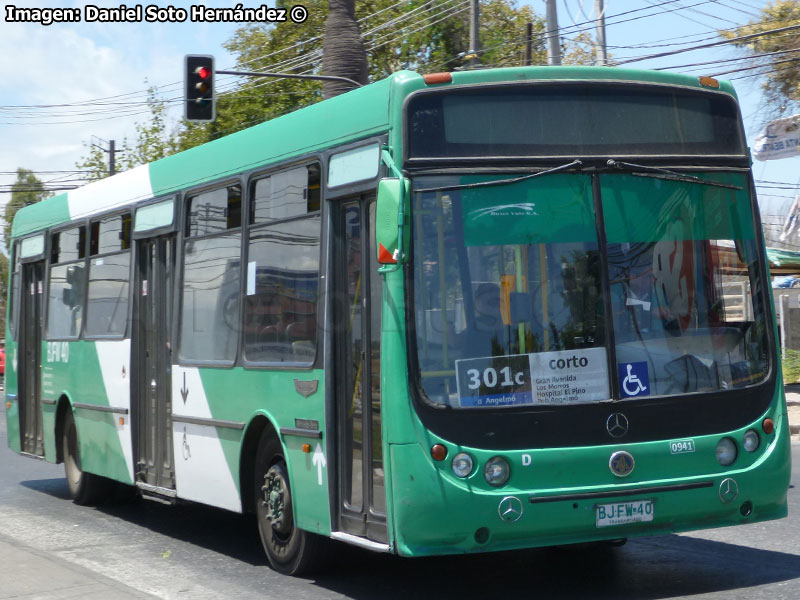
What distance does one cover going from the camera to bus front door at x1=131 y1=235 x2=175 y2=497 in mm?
9969

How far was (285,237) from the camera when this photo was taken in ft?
26.4

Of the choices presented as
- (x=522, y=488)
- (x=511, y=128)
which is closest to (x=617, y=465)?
(x=522, y=488)

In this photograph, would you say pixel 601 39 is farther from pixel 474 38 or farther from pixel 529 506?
pixel 529 506

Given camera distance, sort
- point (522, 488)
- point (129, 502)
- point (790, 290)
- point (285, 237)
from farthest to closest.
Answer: point (790, 290) < point (129, 502) < point (285, 237) < point (522, 488)

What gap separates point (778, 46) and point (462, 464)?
19000mm

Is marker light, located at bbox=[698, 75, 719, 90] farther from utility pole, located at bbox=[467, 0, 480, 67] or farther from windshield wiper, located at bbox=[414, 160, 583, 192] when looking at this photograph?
utility pole, located at bbox=[467, 0, 480, 67]

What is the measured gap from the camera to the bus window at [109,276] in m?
11.0

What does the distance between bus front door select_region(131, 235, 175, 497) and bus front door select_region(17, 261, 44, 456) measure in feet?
10.3

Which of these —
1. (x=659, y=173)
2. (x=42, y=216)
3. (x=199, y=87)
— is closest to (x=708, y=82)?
(x=659, y=173)

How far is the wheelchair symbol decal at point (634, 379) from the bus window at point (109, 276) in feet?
18.3

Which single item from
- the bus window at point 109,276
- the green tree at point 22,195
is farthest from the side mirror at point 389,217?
the green tree at point 22,195

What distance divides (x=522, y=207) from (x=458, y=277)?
54cm

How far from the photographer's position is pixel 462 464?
6418mm

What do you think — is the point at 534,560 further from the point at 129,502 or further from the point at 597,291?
the point at 129,502
